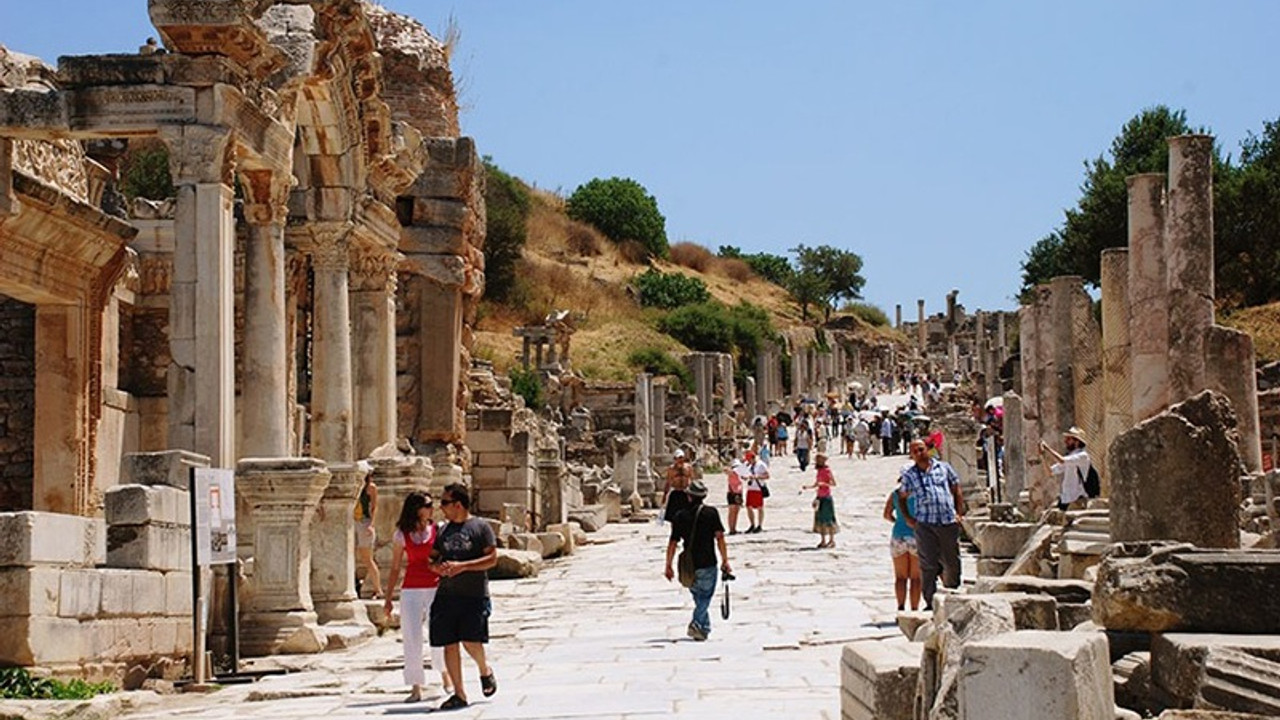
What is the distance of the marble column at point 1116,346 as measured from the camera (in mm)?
21562

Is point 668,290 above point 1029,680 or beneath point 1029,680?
above

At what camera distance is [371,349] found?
19203 millimetres

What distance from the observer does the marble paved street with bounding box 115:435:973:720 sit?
1074 cm

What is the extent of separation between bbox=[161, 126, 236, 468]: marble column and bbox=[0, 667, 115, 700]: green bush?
294 cm

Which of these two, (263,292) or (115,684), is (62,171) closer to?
(263,292)

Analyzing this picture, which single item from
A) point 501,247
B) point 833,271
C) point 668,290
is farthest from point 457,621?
point 833,271

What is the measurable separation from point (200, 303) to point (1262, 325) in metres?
40.7

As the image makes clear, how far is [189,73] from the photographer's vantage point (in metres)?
13.7

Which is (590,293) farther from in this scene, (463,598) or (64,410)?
(463,598)

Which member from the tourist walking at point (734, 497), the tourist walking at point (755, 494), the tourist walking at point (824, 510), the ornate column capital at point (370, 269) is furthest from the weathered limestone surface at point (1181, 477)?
the tourist walking at point (755, 494)

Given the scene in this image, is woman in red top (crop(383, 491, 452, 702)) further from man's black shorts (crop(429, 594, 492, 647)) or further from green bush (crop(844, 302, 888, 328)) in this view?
green bush (crop(844, 302, 888, 328))

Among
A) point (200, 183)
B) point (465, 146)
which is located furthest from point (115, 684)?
point (465, 146)

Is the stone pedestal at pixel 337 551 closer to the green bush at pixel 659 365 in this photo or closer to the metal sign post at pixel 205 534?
the metal sign post at pixel 205 534

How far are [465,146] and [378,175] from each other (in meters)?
4.11
